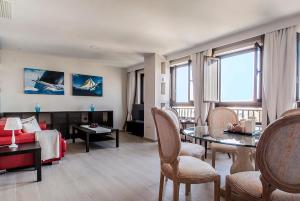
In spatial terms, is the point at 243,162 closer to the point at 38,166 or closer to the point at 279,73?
the point at 279,73

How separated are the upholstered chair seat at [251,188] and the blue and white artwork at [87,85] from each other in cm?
577

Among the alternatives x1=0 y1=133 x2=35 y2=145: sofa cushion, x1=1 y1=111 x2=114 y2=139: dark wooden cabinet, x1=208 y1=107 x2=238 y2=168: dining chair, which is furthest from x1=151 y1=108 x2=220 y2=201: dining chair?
x1=1 y1=111 x2=114 y2=139: dark wooden cabinet

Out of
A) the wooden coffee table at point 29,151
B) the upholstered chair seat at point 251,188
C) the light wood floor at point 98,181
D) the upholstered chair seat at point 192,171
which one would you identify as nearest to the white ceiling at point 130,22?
the wooden coffee table at point 29,151

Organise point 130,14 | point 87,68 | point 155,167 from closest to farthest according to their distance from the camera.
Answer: point 130,14, point 155,167, point 87,68

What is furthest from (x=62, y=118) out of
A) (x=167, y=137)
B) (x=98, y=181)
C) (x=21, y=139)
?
(x=167, y=137)

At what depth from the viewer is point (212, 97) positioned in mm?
4473

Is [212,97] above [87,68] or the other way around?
the other way around

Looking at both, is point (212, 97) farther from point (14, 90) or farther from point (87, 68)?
point (14, 90)

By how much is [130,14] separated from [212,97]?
249 cm

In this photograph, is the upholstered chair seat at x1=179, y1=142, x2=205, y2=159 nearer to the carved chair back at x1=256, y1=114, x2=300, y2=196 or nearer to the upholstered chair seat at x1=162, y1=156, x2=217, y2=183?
the upholstered chair seat at x1=162, y1=156, x2=217, y2=183

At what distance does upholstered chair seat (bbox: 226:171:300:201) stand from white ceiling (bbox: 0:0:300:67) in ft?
7.24

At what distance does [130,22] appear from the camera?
3.42 metres

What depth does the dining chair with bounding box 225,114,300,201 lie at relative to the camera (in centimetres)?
122

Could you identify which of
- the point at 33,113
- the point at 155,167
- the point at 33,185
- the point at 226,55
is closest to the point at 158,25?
the point at 226,55
